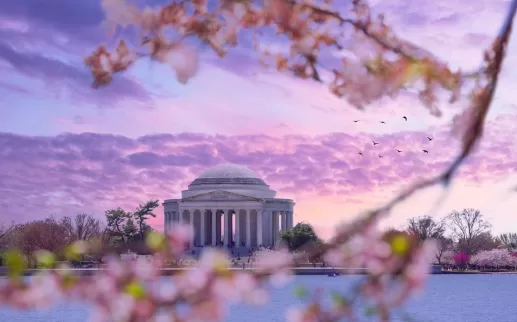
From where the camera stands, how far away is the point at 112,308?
8.04 ft

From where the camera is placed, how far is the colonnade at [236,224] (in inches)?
3489

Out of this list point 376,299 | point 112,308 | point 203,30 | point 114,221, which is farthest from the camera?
point 114,221

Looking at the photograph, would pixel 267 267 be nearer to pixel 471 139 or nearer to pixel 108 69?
pixel 471 139

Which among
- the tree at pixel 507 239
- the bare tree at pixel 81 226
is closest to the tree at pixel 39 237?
the bare tree at pixel 81 226

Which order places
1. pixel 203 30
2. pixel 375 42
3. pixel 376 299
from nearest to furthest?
1. pixel 376 299
2. pixel 203 30
3. pixel 375 42

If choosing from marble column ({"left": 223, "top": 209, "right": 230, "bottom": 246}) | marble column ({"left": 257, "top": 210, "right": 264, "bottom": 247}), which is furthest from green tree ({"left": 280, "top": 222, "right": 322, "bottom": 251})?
marble column ({"left": 223, "top": 209, "right": 230, "bottom": 246})

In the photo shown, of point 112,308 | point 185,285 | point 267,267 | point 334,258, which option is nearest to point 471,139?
point 334,258

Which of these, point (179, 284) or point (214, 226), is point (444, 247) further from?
point (179, 284)

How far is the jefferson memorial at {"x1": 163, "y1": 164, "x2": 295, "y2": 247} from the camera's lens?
86.3 metres

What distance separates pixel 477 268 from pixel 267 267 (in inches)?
3524

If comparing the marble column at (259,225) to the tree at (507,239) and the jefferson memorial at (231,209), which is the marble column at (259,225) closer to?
the jefferson memorial at (231,209)

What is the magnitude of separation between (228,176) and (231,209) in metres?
4.19

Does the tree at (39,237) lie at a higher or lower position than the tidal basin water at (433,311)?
higher

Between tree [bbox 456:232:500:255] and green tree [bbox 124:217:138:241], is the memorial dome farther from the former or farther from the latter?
tree [bbox 456:232:500:255]
